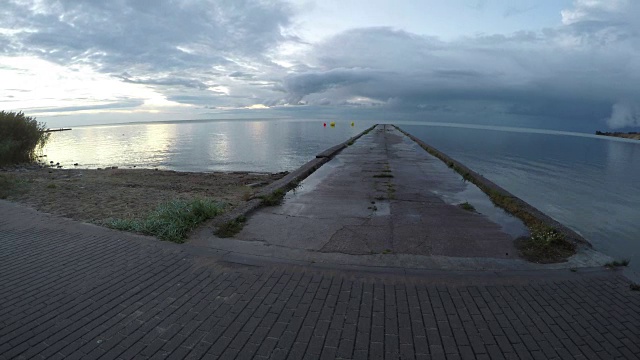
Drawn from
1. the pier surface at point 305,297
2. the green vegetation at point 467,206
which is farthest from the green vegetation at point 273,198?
the green vegetation at point 467,206

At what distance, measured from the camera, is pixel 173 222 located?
641cm

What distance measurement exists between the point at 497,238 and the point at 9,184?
13.9m

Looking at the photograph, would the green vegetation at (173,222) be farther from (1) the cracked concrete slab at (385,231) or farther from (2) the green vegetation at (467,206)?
(2) the green vegetation at (467,206)

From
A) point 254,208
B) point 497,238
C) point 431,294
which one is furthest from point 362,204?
point 431,294

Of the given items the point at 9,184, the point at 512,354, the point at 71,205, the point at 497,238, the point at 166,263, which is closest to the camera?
the point at 512,354

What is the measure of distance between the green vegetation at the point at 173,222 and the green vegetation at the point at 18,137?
71.7ft

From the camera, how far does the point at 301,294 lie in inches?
158

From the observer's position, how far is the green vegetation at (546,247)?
5.19 m

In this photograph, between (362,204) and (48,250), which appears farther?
(362,204)

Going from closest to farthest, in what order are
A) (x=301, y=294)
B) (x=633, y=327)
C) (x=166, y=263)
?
(x=633, y=327)
(x=301, y=294)
(x=166, y=263)

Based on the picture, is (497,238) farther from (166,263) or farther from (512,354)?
(166,263)

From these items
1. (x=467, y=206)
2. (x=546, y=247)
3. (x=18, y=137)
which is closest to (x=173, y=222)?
(x=546, y=247)

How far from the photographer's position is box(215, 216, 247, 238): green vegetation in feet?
20.2

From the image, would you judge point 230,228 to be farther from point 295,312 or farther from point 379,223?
point 295,312
